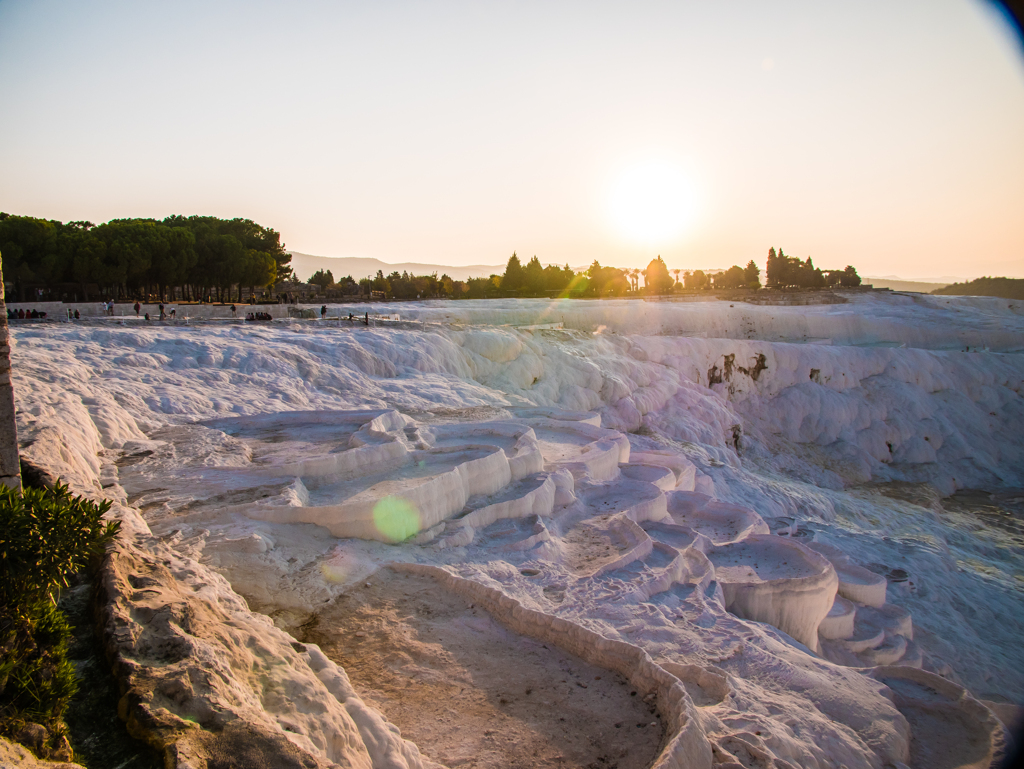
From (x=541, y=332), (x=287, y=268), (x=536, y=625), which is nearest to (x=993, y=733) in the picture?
(x=536, y=625)

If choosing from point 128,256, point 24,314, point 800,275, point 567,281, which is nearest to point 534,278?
point 567,281

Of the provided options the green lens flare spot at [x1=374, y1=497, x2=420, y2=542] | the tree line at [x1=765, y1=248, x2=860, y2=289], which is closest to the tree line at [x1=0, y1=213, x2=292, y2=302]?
the green lens flare spot at [x1=374, y1=497, x2=420, y2=542]

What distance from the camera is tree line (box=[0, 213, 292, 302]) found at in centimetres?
2498

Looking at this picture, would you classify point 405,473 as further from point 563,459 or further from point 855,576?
point 855,576

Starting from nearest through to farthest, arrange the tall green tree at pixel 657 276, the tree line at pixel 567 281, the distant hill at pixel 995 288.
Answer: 1. the tree line at pixel 567 281
2. the tall green tree at pixel 657 276
3. the distant hill at pixel 995 288

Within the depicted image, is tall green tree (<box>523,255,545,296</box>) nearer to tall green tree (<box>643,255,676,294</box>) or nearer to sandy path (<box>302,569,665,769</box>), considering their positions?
tall green tree (<box>643,255,676,294</box>)

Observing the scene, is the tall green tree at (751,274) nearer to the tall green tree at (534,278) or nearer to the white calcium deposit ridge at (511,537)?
the tall green tree at (534,278)

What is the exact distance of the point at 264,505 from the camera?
631cm

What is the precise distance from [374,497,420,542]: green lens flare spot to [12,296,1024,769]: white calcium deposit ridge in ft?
0.08

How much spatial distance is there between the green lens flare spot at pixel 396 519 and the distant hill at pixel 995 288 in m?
61.6

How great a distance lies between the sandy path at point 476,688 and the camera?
145 inches

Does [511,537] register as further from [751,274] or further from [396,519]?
[751,274]

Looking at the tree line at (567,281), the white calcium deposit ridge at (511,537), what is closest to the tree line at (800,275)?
the tree line at (567,281)

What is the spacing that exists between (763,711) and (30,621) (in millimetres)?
4586
